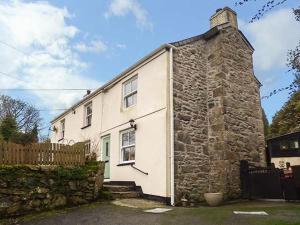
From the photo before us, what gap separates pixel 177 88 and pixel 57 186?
5.72 metres

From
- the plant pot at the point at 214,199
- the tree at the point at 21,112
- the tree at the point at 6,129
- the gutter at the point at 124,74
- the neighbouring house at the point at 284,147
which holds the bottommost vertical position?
the plant pot at the point at 214,199

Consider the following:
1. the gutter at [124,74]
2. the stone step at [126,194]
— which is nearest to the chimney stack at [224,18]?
the gutter at [124,74]

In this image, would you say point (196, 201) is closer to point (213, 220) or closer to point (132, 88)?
point (213, 220)

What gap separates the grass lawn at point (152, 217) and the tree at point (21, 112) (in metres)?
29.1

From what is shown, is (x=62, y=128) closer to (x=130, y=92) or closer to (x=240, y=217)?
(x=130, y=92)

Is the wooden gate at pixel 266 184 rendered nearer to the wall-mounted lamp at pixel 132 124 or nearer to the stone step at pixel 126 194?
the stone step at pixel 126 194

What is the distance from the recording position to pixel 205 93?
13.8 m

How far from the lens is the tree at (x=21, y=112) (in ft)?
118

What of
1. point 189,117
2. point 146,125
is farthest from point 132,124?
point 189,117

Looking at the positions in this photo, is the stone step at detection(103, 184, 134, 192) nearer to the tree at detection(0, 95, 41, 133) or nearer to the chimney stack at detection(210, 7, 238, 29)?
the chimney stack at detection(210, 7, 238, 29)

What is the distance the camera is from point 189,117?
1273cm

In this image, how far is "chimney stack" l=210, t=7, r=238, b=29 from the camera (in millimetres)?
14909

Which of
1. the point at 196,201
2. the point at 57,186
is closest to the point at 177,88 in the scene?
the point at 196,201

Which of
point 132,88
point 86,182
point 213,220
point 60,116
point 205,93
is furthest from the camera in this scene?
point 60,116
